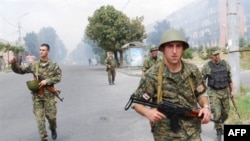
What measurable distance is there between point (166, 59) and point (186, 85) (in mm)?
280

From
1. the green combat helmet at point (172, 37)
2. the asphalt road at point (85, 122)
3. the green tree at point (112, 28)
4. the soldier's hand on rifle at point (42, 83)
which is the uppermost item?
the green tree at point (112, 28)

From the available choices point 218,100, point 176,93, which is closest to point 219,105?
point 218,100

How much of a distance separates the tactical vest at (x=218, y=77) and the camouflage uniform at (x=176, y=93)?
351cm

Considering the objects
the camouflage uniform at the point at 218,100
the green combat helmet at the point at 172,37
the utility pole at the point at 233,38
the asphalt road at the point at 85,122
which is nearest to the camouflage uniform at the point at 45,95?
the asphalt road at the point at 85,122

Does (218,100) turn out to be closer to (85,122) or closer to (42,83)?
(42,83)

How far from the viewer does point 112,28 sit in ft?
125

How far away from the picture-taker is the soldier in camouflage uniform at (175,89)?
324 centimetres

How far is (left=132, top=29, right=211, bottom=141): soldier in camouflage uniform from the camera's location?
3.24m

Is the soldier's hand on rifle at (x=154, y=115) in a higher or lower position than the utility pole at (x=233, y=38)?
lower

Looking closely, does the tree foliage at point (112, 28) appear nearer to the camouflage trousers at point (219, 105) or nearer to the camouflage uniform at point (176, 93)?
the camouflage trousers at point (219, 105)

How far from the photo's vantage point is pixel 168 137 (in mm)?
3357

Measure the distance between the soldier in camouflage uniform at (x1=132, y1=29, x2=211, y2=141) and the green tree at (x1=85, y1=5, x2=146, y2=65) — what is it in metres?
34.2

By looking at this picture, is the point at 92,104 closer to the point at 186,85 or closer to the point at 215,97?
the point at 215,97

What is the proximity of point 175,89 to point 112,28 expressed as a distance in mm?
35231
